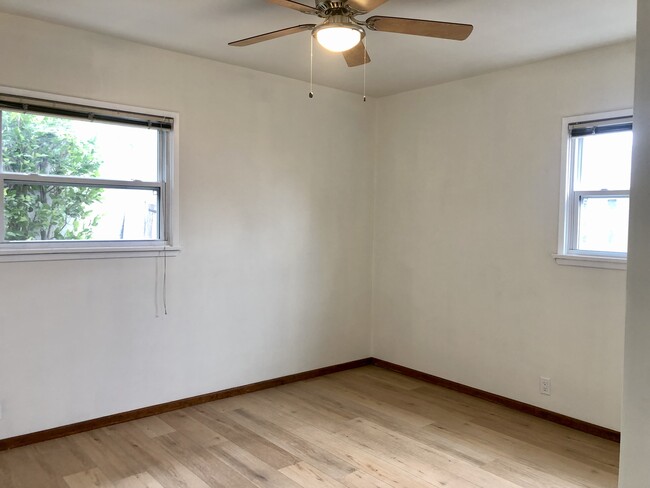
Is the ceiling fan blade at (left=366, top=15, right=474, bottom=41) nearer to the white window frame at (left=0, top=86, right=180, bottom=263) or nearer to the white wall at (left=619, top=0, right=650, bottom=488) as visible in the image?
the white wall at (left=619, top=0, right=650, bottom=488)

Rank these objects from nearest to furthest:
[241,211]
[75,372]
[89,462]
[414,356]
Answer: [89,462] → [75,372] → [241,211] → [414,356]

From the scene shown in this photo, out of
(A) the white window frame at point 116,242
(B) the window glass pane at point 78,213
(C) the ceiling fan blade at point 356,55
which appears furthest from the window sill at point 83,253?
(C) the ceiling fan blade at point 356,55

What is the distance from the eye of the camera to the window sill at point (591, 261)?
3.21 m

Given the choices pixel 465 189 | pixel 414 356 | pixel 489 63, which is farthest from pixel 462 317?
pixel 489 63

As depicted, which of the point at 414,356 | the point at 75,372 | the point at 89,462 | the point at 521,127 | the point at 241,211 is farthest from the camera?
the point at 414,356

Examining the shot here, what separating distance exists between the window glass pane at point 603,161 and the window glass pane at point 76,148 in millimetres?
2961

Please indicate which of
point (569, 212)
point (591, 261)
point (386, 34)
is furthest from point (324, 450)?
point (386, 34)

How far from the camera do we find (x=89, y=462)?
2.87 metres

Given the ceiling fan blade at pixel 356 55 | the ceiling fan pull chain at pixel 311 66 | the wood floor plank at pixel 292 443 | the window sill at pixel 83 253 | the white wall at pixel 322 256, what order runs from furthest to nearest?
the ceiling fan pull chain at pixel 311 66 < the white wall at pixel 322 256 < the window sill at pixel 83 253 < the wood floor plank at pixel 292 443 < the ceiling fan blade at pixel 356 55

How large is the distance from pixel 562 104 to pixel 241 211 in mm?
2443

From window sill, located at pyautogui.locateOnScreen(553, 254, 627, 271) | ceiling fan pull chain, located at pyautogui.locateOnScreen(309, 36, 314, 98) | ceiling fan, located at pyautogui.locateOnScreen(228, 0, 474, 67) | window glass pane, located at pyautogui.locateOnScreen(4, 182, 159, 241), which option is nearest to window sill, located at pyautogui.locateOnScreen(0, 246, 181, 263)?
window glass pane, located at pyautogui.locateOnScreen(4, 182, 159, 241)

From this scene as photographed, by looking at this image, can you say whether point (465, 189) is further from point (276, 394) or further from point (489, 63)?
point (276, 394)

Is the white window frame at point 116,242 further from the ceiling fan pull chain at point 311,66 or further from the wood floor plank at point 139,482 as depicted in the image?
the wood floor plank at point 139,482

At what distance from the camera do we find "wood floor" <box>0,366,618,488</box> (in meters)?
2.72
